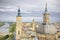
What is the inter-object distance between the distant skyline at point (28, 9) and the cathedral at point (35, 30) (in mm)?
88

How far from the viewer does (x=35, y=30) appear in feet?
9.14

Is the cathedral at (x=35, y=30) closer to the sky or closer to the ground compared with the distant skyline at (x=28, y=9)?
closer to the ground

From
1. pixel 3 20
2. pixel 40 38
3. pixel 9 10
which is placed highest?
pixel 9 10

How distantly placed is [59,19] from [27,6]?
0.68 m

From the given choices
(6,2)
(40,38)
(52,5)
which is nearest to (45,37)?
(40,38)

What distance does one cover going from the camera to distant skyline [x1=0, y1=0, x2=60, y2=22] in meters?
2.81

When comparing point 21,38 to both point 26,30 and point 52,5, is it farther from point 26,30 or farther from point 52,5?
point 52,5

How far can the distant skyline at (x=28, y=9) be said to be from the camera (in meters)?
2.81

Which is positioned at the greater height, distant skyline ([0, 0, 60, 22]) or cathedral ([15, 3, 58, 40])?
distant skyline ([0, 0, 60, 22])

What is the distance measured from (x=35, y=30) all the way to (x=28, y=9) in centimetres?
44

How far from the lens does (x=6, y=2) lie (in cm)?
285

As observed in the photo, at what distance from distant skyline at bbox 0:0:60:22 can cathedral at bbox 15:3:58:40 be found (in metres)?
0.09

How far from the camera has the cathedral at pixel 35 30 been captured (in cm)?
277

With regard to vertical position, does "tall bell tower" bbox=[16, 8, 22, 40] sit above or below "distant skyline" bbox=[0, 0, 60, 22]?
below
